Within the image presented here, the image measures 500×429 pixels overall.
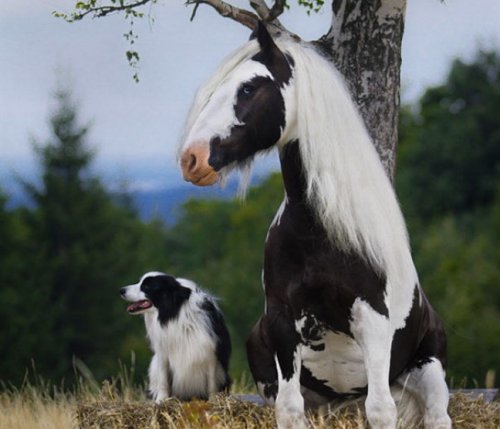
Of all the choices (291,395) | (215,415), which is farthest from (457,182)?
(291,395)

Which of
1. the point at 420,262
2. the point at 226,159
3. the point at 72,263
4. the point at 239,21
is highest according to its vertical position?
the point at 239,21

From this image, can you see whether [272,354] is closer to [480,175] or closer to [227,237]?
[480,175]

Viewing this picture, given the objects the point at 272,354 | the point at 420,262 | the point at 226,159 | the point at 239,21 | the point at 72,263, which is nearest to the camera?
the point at 226,159

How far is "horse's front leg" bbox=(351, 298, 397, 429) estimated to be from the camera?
210 inches

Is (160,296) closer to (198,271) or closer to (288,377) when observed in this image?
(288,377)

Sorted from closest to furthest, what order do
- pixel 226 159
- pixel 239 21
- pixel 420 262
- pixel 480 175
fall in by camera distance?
pixel 226 159
pixel 239 21
pixel 420 262
pixel 480 175

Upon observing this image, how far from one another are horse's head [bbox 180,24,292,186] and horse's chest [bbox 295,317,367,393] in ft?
2.78

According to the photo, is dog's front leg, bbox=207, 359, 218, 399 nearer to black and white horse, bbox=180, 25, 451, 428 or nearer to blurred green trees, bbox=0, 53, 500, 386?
black and white horse, bbox=180, 25, 451, 428

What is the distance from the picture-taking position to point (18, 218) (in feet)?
87.8

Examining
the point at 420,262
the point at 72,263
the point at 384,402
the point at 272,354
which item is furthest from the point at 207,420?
the point at 420,262

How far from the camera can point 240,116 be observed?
16.8 ft

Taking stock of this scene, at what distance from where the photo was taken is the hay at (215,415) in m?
6.11

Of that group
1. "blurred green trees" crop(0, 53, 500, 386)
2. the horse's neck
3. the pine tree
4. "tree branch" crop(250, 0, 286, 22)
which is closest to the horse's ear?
the horse's neck

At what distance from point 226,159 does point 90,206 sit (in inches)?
886
